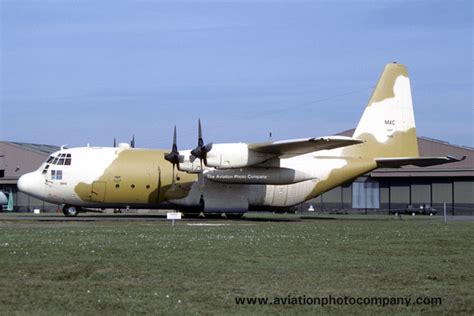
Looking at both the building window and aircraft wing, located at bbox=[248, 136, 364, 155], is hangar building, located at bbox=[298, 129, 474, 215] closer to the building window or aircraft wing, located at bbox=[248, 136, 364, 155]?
the building window

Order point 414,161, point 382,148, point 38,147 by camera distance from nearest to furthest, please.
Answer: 1. point 414,161
2. point 382,148
3. point 38,147

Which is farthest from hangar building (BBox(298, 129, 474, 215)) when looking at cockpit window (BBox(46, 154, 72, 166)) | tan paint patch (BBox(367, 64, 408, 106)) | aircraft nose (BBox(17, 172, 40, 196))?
aircraft nose (BBox(17, 172, 40, 196))

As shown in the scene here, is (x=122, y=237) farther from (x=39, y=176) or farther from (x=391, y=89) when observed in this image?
(x=391, y=89)

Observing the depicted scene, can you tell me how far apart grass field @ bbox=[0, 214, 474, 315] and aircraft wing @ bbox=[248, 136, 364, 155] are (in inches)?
558

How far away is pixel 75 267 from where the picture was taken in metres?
15.6

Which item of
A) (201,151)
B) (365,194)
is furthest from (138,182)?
(365,194)

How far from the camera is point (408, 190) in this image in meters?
81.2

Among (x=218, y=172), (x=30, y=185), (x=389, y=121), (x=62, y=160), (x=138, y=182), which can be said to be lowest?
(x=30, y=185)

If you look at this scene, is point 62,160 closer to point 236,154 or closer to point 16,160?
point 236,154

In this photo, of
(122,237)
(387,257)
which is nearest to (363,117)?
(122,237)

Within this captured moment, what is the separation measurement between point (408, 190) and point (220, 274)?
6896 centimetres

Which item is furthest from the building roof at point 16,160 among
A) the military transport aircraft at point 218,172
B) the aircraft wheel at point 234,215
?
the aircraft wheel at point 234,215

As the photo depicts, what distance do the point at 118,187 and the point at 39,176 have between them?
4.73 meters

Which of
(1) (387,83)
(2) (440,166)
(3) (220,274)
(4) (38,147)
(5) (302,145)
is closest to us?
(3) (220,274)
